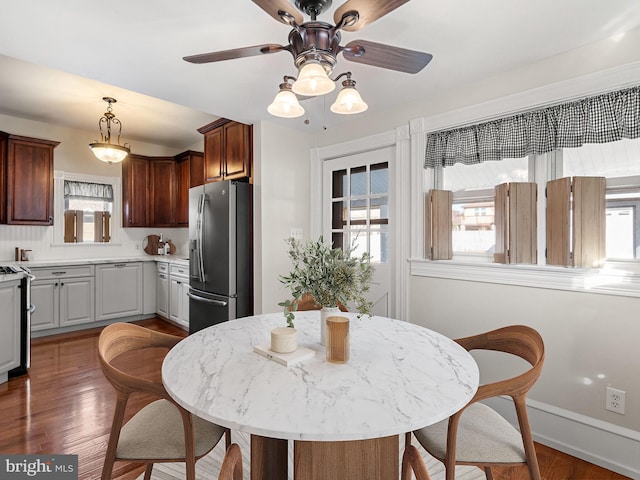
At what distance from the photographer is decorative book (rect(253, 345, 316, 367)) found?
1267 mm

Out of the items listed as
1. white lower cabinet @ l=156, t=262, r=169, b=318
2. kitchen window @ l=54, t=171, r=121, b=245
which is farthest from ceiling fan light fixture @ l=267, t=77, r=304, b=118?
kitchen window @ l=54, t=171, r=121, b=245

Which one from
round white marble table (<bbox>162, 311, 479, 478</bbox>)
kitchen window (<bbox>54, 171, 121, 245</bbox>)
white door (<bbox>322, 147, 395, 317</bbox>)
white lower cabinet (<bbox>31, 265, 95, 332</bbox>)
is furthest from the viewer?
kitchen window (<bbox>54, 171, 121, 245</bbox>)

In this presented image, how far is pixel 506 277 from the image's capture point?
2.28 metres

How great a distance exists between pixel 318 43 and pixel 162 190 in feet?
14.4

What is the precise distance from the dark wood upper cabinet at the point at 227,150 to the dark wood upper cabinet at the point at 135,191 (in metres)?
1.68

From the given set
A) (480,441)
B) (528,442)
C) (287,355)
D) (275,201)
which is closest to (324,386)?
(287,355)

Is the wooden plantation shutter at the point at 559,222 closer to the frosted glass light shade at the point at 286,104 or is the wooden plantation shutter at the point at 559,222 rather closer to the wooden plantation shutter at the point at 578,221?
the wooden plantation shutter at the point at 578,221

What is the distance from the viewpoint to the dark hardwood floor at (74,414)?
6.08 feet

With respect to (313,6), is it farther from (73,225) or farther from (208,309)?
(73,225)

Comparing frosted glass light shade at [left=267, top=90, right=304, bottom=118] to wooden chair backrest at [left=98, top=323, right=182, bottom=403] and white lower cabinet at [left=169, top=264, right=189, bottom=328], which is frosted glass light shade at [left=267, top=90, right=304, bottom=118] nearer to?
wooden chair backrest at [left=98, top=323, right=182, bottom=403]

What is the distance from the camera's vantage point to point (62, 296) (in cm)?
418

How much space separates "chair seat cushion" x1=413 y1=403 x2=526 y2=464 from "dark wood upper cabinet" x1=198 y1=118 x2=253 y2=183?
107 inches

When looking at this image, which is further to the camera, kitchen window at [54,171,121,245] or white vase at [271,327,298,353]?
kitchen window at [54,171,121,245]

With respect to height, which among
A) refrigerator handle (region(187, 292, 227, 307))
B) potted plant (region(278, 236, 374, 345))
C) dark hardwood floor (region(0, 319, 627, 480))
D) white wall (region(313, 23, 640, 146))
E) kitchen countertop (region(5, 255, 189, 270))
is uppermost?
white wall (region(313, 23, 640, 146))
